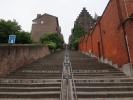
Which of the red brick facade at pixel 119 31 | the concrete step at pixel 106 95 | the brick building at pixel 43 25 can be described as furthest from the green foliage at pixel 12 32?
the brick building at pixel 43 25

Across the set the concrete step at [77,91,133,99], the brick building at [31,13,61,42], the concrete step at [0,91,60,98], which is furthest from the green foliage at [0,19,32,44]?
the brick building at [31,13,61,42]

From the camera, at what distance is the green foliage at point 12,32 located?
25.5 metres

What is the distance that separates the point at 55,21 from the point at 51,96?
1834 inches

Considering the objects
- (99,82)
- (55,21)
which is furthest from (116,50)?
(55,21)

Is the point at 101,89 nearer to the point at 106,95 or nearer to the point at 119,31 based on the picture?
the point at 106,95

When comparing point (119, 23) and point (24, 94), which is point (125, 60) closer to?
point (119, 23)

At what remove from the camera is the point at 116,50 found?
12672 millimetres

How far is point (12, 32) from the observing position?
88.0 feet

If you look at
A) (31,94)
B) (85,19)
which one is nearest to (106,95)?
(31,94)

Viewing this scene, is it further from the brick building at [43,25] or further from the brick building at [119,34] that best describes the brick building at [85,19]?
the brick building at [119,34]

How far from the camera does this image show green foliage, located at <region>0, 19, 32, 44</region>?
83.8 feet

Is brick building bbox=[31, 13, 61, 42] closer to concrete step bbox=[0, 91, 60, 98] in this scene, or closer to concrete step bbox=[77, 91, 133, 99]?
concrete step bbox=[0, 91, 60, 98]

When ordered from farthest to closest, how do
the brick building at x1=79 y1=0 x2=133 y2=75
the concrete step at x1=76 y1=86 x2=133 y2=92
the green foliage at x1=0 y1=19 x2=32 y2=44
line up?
the green foliage at x1=0 y1=19 x2=32 y2=44 → the brick building at x1=79 y1=0 x2=133 y2=75 → the concrete step at x1=76 y1=86 x2=133 y2=92

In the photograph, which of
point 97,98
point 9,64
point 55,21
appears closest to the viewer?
point 97,98
